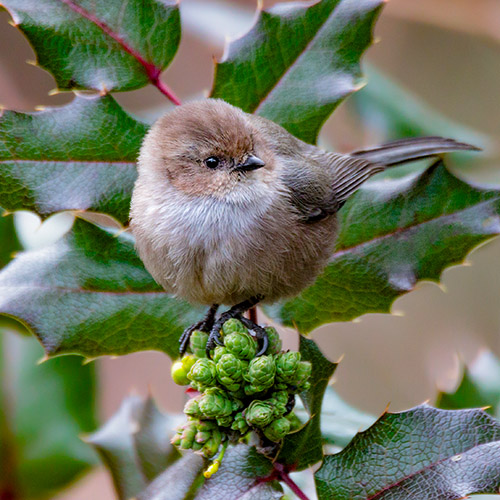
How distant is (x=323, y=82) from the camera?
186 centimetres

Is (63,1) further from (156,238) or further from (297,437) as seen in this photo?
(297,437)

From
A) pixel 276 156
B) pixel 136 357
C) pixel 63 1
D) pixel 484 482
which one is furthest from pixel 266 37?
pixel 136 357

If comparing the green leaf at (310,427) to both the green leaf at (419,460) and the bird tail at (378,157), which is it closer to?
the green leaf at (419,460)

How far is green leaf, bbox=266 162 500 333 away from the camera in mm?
1817

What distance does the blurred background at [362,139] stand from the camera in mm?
3535

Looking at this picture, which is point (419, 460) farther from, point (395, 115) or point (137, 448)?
point (395, 115)

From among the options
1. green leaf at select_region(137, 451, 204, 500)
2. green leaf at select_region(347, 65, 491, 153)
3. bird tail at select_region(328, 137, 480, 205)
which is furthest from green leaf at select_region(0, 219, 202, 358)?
green leaf at select_region(347, 65, 491, 153)

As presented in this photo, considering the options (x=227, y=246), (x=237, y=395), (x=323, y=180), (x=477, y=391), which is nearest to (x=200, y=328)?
(x=227, y=246)

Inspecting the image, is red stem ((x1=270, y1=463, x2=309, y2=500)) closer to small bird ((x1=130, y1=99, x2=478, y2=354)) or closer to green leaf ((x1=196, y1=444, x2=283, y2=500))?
green leaf ((x1=196, y1=444, x2=283, y2=500))

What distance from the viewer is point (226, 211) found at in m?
1.92

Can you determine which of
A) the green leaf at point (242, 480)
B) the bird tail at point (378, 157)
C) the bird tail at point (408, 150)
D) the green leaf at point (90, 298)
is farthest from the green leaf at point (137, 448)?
the bird tail at point (408, 150)

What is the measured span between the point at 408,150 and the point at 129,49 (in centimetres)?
106

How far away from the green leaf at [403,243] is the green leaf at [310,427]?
1.22 feet

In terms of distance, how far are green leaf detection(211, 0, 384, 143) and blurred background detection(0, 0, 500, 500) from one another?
54.3 inches
